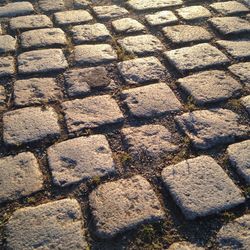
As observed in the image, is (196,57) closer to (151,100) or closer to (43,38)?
(151,100)

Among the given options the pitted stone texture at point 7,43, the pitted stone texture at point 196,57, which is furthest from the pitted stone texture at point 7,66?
the pitted stone texture at point 196,57

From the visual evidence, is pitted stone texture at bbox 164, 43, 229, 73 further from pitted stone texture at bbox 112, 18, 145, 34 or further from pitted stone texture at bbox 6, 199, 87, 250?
pitted stone texture at bbox 6, 199, 87, 250

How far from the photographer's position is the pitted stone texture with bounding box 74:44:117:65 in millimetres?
2949

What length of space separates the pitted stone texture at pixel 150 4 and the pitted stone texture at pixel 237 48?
37.2 inches

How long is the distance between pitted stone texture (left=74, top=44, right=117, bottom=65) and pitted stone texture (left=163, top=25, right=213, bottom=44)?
577mm

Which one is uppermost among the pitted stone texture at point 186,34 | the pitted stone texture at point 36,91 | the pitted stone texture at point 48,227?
the pitted stone texture at point 186,34

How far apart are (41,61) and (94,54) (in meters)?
0.45

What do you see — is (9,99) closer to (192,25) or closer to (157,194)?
(157,194)

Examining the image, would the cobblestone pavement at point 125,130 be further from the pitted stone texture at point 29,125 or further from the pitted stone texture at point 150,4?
the pitted stone texture at point 150,4

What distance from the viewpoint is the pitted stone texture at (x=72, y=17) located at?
11.6 ft

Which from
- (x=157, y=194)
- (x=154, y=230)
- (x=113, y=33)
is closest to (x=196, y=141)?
(x=157, y=194)

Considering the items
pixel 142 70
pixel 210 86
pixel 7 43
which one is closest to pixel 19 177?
pixel 142 70

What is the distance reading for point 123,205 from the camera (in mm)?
1854

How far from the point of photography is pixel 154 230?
5.74 feet
